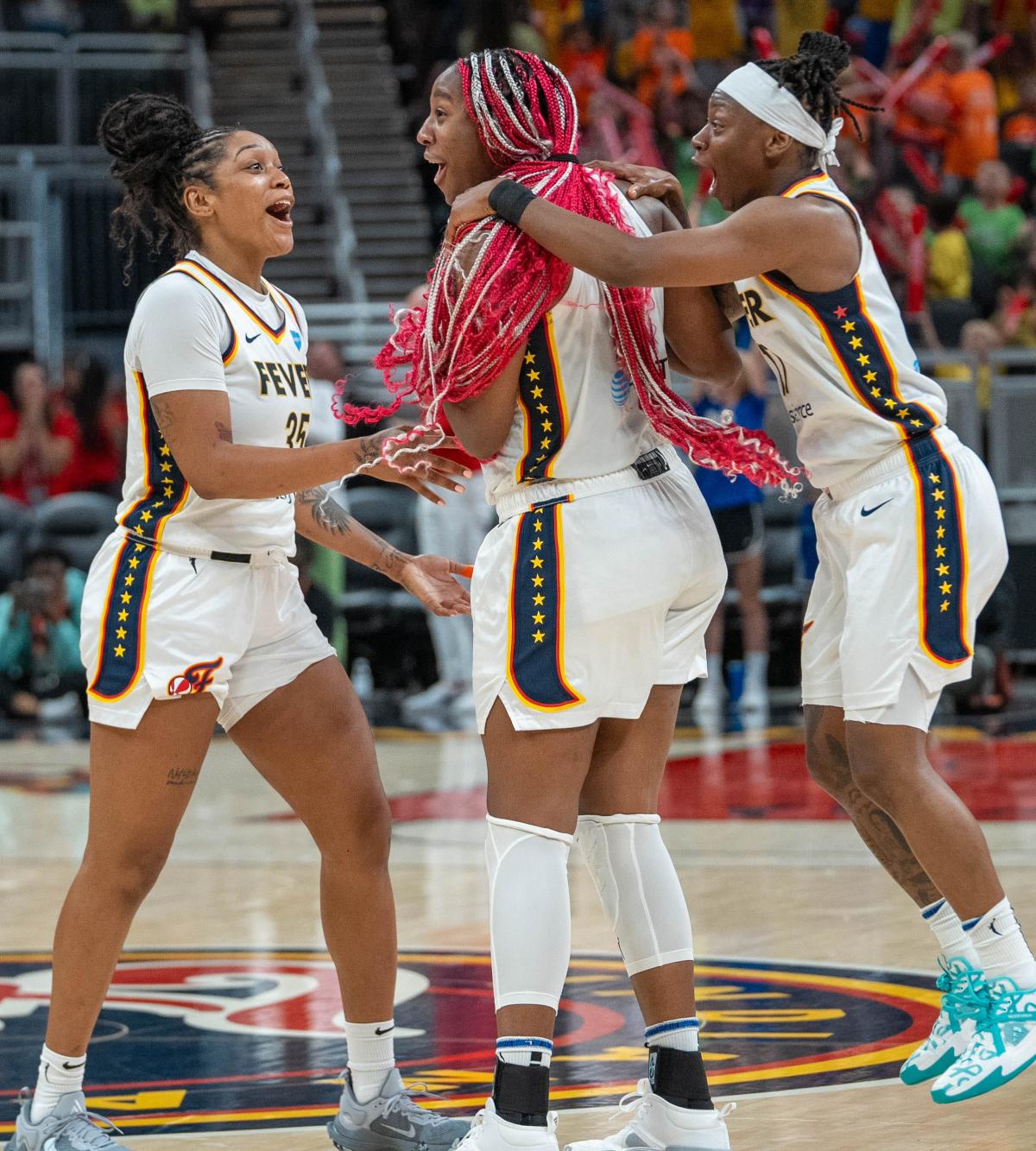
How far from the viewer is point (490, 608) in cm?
339

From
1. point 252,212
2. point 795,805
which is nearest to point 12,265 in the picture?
point 795,805

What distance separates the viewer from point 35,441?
1220 centimetres

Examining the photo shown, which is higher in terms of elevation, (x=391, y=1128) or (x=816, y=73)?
(x=816, y=73)

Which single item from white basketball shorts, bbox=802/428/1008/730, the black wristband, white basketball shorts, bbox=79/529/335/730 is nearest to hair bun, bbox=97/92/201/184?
white basketball shorts, bbox=79/529/335/730

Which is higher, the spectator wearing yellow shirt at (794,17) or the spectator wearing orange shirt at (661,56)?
the spectator wearing yellow shirt at (794,17)

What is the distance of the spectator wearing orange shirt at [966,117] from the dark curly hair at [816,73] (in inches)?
416

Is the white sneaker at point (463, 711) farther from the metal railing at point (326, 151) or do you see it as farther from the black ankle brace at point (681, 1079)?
the black ankle brace at point (681, 1079)

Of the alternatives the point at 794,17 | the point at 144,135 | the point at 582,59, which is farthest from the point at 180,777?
the point at 582,59

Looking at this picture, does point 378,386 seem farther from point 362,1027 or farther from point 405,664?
point 362,1027

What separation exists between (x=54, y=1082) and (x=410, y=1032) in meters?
1.11

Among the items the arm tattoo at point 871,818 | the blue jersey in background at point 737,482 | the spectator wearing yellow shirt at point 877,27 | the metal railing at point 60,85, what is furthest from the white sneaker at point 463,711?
the spectator wearing yellow shirt at point 877,27

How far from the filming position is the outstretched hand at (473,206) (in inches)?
130

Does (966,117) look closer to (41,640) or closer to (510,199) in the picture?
(41,640)

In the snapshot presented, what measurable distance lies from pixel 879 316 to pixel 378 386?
26.5 feet
